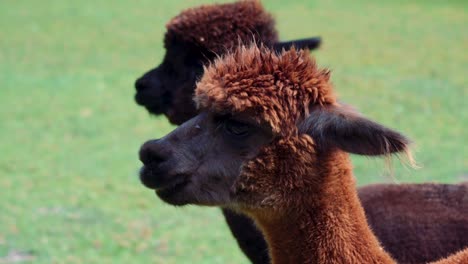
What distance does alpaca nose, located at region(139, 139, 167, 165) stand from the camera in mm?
3760

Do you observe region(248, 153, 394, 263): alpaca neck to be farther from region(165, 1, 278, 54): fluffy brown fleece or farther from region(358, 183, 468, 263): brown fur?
region(165, 1, 278, 54): fluffy brown fleece

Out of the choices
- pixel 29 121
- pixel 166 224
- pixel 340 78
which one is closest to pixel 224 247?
pixel 166 224

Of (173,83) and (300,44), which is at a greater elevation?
(300,44)

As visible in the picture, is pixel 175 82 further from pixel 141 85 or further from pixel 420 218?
pixel 420 218

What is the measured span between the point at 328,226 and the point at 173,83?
242 cm

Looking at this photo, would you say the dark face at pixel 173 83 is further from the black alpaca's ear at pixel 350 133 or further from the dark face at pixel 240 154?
the black alpaca's ear at pixel 350 133

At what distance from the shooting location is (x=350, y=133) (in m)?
3.43

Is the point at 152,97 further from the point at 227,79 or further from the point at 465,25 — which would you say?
the point at 465,25

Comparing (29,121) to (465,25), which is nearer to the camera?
(29,121)

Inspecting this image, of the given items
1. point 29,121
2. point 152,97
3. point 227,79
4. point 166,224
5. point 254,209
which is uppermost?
point 227,79

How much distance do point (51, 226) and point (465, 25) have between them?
1544 cm

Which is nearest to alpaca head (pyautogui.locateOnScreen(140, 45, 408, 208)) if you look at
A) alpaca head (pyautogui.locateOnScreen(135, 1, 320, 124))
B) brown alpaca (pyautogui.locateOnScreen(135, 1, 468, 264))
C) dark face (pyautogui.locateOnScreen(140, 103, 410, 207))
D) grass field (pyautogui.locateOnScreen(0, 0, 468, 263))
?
dark face (pyautogui.locateOnScreen(140, 103, 410, 207))

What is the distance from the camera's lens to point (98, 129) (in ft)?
39.7

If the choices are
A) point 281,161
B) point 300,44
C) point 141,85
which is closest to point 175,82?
point 141,85
